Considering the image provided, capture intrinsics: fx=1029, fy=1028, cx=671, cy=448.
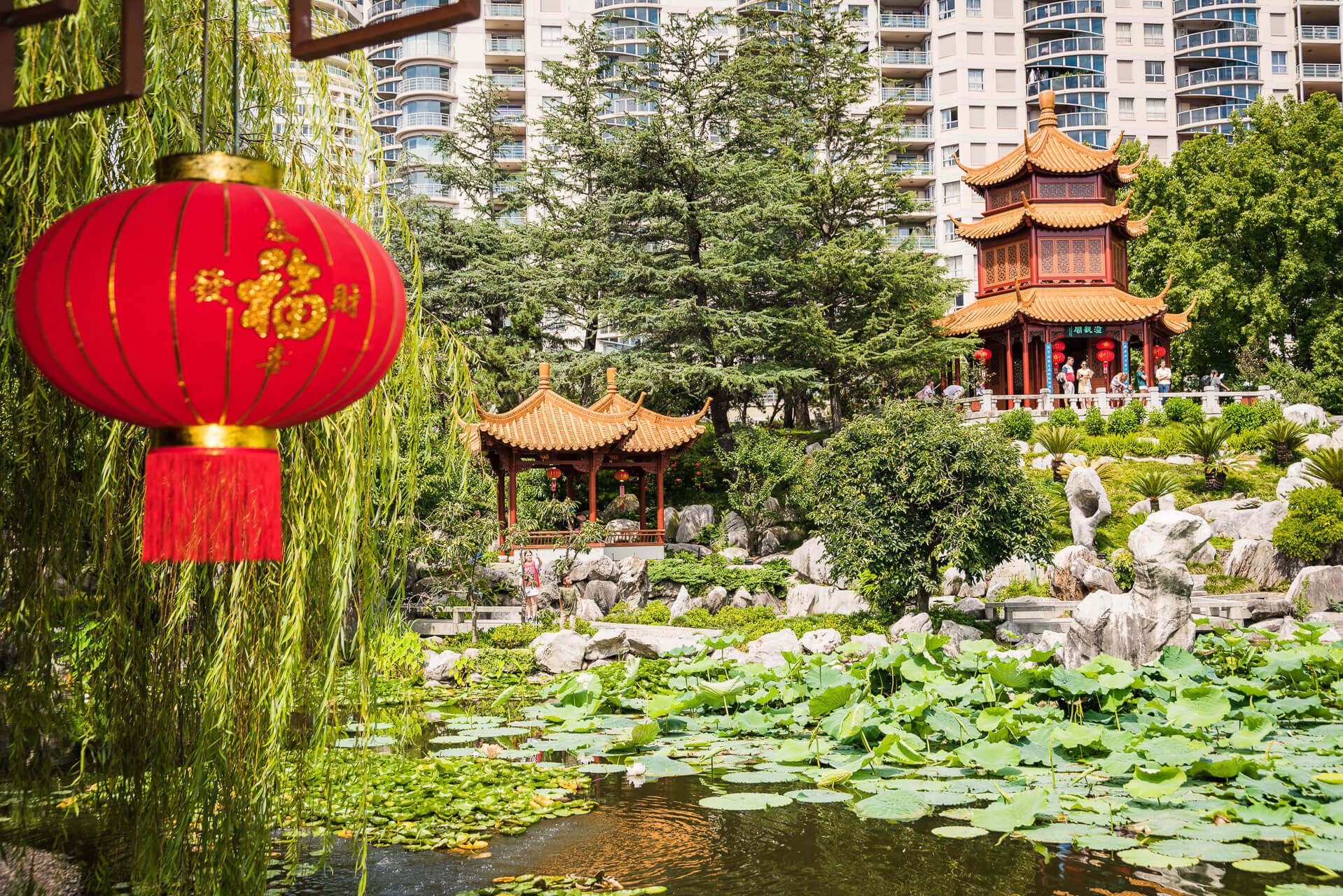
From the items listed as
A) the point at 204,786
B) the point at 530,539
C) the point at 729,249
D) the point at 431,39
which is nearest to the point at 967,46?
the point at 431,39

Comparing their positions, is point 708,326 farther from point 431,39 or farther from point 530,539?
point 431,39

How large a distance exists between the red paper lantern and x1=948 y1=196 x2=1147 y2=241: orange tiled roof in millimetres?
22477

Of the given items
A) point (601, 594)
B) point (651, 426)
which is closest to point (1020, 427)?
point (651, 426)

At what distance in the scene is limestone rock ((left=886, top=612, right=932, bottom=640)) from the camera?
37.1 ft

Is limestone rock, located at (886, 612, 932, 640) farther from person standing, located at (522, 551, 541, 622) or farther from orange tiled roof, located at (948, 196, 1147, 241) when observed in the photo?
orange tiled roof, located at (948, 196, 1147, 241)

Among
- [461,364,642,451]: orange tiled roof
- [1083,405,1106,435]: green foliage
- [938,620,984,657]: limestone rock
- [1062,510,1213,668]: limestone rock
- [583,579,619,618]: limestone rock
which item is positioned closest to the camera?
[1062,510,1213,668]: limestone rock

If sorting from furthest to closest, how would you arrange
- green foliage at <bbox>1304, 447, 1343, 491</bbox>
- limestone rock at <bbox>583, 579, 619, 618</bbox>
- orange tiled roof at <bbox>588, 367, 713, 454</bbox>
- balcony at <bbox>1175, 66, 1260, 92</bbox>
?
balcony at <bbox>1175, 66, 1260, 92</bbox>, orange tiled roof at <bbox>588, 367, 713, 454</bbox>, green foliage at <bbox>1304, 447, 1343, 491</bbox>, limestone rock at <bbox>583, 579, 619, 618</bbox>

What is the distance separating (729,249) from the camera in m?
19.0

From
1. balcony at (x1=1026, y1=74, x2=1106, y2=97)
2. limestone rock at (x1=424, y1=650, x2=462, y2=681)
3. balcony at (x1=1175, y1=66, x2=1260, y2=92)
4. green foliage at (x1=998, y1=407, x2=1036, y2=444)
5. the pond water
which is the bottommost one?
limestone rock at (x1=424, y1=650, x2=462, y2=681)

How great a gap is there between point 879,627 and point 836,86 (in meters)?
14.3

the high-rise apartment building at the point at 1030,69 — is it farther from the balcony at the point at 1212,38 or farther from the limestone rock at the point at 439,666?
the limestone rock at the point at 439,666

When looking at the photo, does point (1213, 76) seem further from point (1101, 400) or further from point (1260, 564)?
point (1260, 564)

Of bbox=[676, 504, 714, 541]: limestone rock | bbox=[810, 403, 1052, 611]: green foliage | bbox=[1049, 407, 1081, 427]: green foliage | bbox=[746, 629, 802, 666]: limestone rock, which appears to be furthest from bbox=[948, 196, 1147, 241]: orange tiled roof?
bbox=[746, 629, 802, 666]: limestone rock

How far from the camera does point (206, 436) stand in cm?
183
